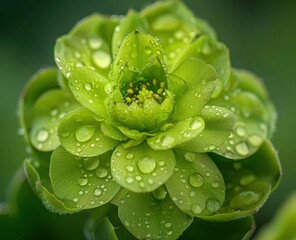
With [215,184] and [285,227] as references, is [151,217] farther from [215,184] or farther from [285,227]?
[285,227]

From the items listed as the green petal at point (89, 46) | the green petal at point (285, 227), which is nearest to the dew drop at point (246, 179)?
the green petal at point (285, 227)

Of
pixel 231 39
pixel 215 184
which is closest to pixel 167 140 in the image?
pixel 215 184

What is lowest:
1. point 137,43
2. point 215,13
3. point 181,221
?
point 215,13

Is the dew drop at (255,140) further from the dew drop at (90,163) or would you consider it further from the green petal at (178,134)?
the dew drop at (90,163)

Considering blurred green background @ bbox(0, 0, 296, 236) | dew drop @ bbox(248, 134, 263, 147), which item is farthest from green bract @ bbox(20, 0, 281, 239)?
blurred green background @ bbox(0, 0, 296, 236)

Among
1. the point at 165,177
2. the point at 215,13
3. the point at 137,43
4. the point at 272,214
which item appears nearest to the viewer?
the point at 165,177

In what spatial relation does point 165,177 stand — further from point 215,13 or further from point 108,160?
point 215,13

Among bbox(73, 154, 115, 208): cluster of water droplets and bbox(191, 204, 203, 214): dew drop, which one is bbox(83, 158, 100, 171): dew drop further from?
bbox(191, 204, 203, 214): dew drop

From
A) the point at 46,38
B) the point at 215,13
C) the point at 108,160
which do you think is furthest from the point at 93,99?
the point at 215,13
